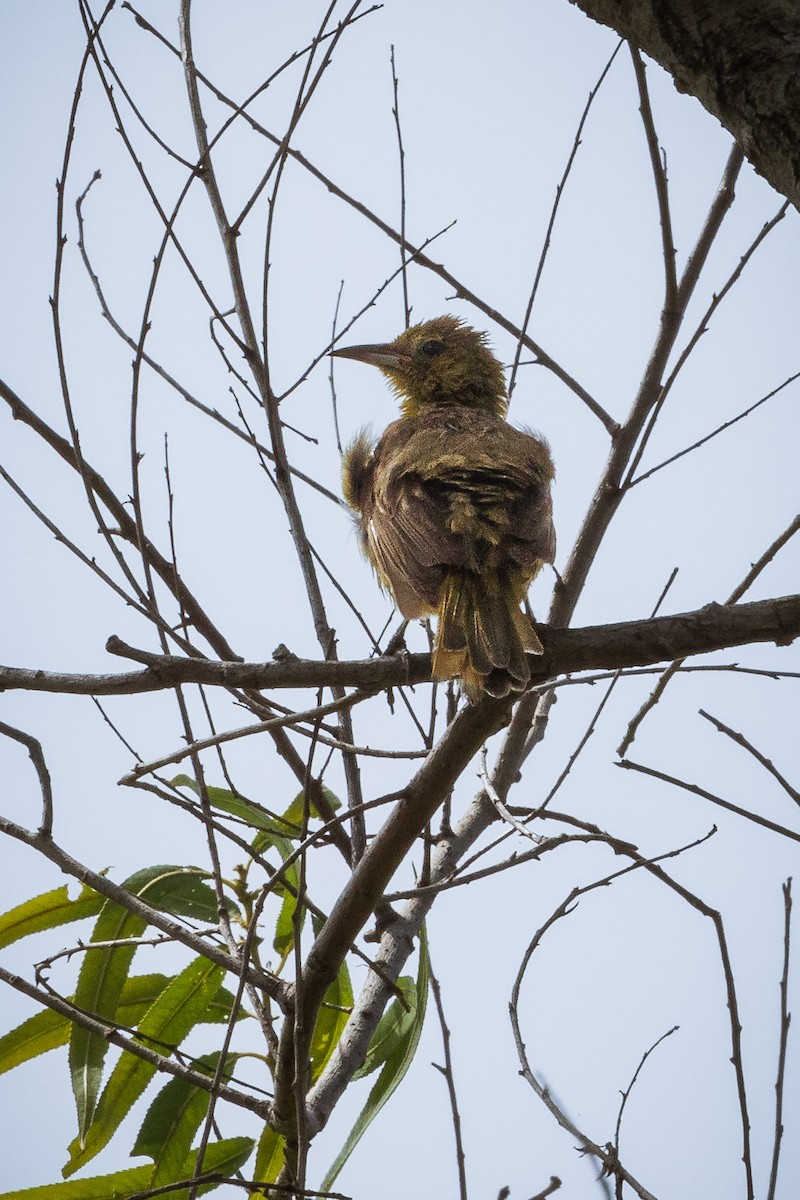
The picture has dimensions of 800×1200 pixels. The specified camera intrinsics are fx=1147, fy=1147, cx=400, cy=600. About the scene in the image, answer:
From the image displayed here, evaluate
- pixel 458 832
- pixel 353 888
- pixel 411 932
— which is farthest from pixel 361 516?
pixel 353 888

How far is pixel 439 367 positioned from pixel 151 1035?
3.16 metres

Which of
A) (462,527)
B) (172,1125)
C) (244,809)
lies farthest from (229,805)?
(462,527)

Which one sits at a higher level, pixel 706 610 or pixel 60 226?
pixel 60 226

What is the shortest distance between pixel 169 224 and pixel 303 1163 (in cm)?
241

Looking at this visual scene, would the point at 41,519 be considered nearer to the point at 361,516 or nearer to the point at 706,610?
the point at 361,516

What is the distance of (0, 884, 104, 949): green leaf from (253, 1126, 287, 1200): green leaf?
832 millimetres

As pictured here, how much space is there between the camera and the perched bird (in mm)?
2865

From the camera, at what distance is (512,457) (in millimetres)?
3812

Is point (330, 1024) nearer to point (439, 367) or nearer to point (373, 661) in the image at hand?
point (373, 661)

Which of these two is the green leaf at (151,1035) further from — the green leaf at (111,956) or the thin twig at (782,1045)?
the thin twig at (782,1045)

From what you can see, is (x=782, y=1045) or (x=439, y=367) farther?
(x=439, y=367)

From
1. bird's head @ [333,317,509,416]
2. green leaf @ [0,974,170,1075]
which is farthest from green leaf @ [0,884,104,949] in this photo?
bird's head @ [333,317,509,416]

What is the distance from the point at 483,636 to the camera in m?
2.90

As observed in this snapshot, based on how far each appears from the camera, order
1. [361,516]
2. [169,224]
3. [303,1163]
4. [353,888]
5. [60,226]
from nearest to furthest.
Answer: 1. [303,1163]
2. [353,888]
3. [60,226]
4. [169,224]
5. [361,516]
